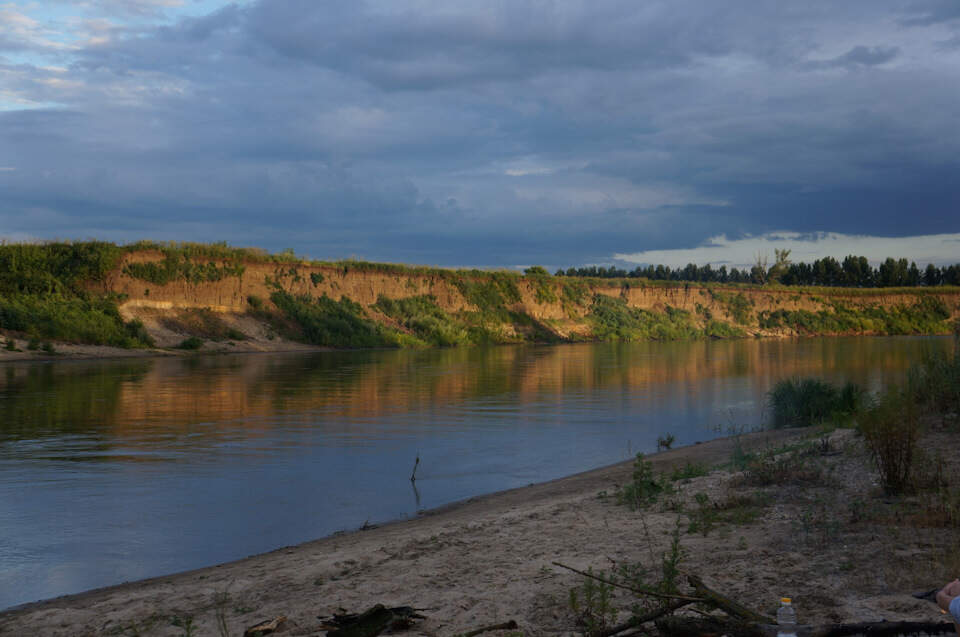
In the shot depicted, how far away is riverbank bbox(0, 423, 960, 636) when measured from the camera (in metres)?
4.96

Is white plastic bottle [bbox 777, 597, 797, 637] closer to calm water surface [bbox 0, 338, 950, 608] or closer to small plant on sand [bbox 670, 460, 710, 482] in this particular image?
calm water surface [bbox 0, 338, 950, 608]

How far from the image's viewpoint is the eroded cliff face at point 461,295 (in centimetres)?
4750

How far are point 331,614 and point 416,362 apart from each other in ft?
106

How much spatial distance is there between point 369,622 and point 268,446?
30.7 ft

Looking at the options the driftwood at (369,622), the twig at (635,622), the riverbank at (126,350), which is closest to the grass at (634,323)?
the riverbank at (126,350)

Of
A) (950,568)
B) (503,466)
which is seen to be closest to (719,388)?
(503,466)

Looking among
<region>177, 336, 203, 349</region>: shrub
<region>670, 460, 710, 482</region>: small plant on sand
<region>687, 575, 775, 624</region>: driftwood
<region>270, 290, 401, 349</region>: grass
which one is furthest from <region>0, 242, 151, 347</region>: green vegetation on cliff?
<region>687, 575, 775, 624</region>: driftwood

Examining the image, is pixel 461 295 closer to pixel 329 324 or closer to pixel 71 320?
pixel 329 324

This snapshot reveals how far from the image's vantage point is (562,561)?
19.9 feet

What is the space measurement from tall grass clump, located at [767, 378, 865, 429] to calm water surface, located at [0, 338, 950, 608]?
2.61ft

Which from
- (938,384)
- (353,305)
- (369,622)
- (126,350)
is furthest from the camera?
(353,305)

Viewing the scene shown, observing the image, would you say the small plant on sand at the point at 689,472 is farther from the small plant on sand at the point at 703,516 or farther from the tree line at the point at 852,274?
the tree line at the point at 852,274

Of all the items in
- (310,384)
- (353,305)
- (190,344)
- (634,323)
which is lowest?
(310,384)

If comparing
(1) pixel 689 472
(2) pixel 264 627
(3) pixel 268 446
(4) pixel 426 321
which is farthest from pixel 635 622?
(4) pixel 426 321
